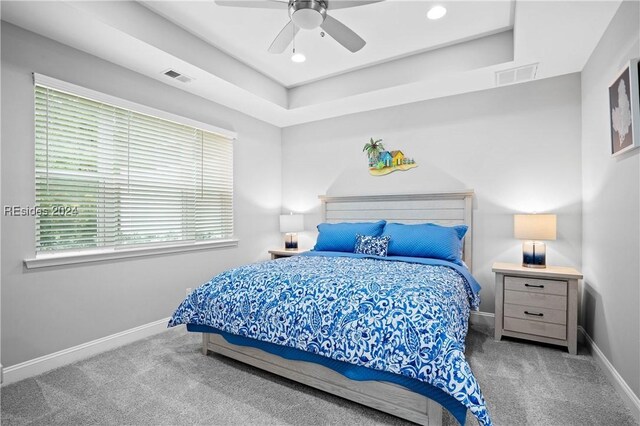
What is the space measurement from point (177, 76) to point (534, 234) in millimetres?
3713

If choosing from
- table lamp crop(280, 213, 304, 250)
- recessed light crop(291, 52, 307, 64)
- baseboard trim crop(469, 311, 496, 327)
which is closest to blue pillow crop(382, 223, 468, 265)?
baseboard trim crop(469, 311, 496, 327)

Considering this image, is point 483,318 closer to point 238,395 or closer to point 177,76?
point 238,395

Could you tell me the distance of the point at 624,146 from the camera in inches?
77.2

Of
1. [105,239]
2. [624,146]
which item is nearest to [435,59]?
[624,146]

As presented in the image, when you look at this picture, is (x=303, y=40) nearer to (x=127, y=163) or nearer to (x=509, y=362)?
(x=127, y=163)

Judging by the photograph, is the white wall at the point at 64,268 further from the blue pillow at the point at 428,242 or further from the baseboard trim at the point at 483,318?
the baseboard trim at the point at 483,318

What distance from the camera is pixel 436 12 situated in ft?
8.36

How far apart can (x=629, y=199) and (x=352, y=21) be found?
2.37 m

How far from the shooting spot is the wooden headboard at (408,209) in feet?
11.5

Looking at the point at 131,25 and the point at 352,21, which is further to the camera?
the point at 352,21

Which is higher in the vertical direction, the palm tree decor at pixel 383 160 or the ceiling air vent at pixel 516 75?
the ceiling air vent at pixel 516 75

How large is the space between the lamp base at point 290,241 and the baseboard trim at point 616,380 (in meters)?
3.26

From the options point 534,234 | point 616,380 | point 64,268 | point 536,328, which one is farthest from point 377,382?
point 64,268

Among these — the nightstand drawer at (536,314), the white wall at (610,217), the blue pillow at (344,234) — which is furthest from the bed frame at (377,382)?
the white wall at (610,217)
